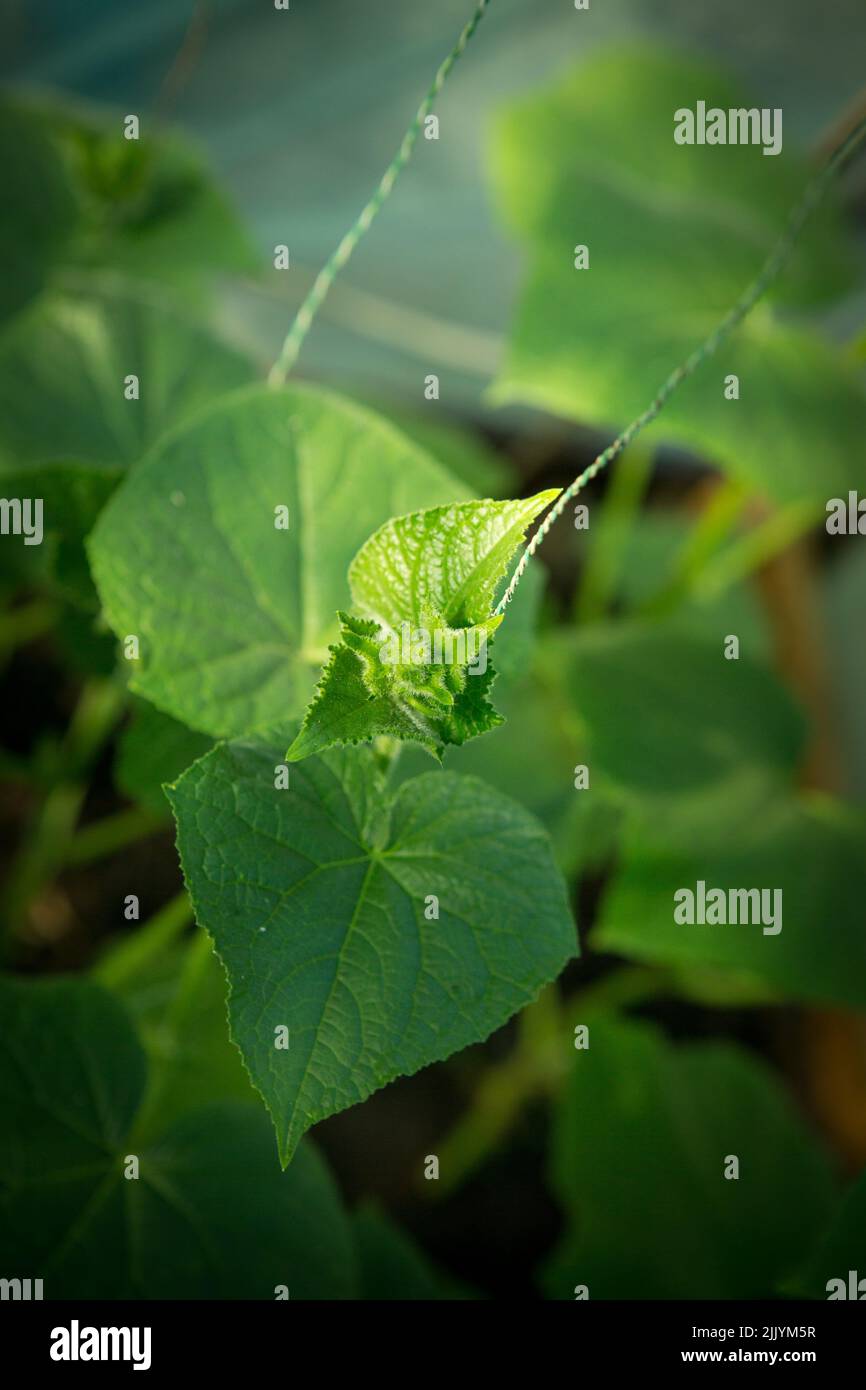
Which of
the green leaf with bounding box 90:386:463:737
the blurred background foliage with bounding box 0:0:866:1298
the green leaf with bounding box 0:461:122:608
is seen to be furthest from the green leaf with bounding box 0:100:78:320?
the green leaf with bounding box 90:386:463:737

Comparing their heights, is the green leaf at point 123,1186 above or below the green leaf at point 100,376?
below

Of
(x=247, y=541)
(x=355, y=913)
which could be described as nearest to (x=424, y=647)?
(x=355, y=913)

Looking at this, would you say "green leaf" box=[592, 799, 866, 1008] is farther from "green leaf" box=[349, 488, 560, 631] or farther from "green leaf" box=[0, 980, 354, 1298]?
"green leaf" box=[349, 488, 560, 631]

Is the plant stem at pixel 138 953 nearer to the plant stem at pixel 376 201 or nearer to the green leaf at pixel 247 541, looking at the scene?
the green leaf at pixel 247 541

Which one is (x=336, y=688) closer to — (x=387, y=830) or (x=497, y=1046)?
(x=387, y=830)

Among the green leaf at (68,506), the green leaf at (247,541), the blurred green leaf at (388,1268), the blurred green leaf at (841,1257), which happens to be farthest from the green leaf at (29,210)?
the blurred green leaf at (841,1257)

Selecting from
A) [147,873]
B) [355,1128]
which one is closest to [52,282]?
[147,873]
